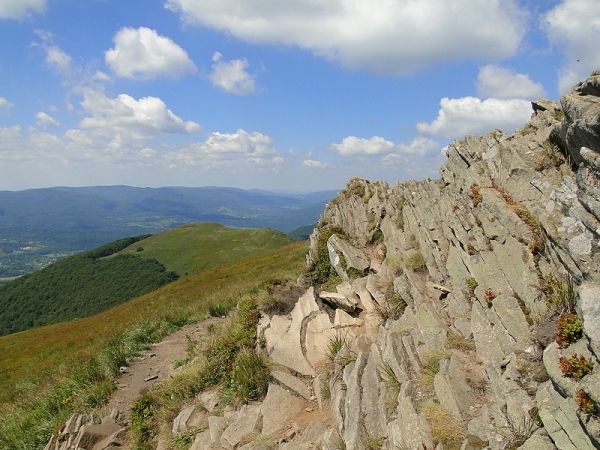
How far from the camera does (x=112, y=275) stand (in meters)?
159

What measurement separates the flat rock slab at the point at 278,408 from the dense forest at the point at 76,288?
134 meters

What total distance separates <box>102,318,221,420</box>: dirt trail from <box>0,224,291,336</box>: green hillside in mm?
109898

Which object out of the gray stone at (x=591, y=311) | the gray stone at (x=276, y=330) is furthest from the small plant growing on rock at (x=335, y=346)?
the gray stone at (x=591, y=311)

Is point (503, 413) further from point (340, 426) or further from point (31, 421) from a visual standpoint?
point (31, 421)

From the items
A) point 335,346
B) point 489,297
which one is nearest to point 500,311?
point 489,297

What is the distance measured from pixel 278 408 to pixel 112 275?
168 meters

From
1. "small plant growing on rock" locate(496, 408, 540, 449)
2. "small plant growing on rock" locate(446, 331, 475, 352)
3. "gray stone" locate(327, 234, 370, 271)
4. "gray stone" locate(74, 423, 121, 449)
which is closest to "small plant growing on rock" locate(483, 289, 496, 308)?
"small plant growing on rock" locate(446, 331, 475, 352)

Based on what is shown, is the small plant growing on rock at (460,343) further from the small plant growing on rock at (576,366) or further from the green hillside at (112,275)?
the green hillside at (112,275)

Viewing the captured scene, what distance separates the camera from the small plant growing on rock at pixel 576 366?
21.5ft

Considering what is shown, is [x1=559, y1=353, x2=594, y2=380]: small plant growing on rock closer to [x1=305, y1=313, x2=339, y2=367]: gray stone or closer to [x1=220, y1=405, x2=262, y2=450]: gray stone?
[x1=305, y1=313, x2=339, y2=367]: gray stone

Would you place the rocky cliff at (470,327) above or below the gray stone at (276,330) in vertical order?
above

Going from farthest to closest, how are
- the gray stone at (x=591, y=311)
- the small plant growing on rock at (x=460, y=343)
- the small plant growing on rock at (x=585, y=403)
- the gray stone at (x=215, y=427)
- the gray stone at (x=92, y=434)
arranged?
the gray stone at (x=92, y=434) < the gray stone at (x=215, y=427) < the small plant growing on rock at (x=460, y=343) < the gray stone at (x=591, y=311) < the small plant growing on rock at (x=585, y=403)

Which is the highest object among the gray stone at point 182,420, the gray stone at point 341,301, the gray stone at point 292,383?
the gray stone at point 341,301

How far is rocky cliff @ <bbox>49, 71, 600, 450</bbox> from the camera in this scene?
7.35m
